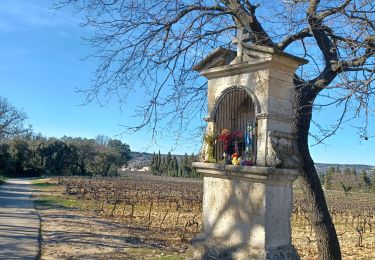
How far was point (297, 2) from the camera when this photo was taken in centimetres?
546

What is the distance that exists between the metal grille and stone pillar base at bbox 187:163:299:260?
1.98 feet

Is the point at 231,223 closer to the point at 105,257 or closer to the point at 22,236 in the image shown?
the point at 105,257

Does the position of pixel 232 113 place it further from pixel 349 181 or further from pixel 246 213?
pixel 349 181

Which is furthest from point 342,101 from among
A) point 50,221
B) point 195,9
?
point 50,221

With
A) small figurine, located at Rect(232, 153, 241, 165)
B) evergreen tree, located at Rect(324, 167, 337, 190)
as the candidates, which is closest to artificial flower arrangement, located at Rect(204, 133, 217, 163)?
small figurine, located at Rect(232, 153, 241, 165)

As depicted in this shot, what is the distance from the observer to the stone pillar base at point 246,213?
5281mm

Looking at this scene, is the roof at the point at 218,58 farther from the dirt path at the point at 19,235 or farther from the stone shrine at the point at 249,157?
the dirt path at the point at 19,235

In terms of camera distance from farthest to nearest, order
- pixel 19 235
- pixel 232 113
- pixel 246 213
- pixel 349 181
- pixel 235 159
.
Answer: pixel 349 181 → pixel 19 235 → pixel 232 113 → pixel 235 159 → pixel 246 213

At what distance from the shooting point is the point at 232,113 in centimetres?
633

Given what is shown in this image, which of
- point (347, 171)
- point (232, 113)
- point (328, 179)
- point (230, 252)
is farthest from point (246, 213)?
point (347, 171)

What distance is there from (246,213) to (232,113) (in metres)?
1.61

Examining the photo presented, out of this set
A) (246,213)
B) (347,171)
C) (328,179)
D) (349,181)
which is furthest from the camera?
(347,171)

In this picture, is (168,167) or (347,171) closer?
(347,171)

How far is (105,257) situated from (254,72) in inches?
220
